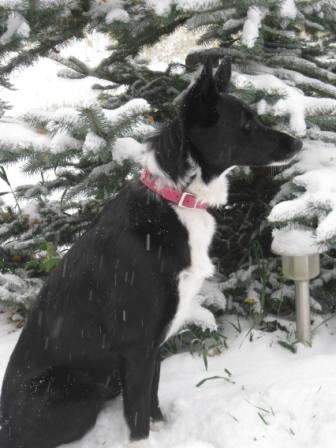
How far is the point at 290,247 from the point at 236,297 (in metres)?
0.66

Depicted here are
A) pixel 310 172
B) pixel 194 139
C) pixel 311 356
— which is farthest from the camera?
pixel 311 356

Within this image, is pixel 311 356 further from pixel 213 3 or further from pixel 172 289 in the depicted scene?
pixel 213 3

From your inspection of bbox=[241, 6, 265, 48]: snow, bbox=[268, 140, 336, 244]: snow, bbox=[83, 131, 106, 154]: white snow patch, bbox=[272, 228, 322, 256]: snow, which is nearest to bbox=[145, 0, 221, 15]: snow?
bbox=[241, 6, 265, 48]: snow

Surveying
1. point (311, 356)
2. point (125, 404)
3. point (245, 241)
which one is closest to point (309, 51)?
point (245, 241)

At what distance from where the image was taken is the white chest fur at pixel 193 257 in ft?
6.88

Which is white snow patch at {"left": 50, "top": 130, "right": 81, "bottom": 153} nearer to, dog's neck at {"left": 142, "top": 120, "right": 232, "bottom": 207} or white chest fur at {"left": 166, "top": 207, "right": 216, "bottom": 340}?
dog's neck at {"left": 142, "top": 120, "right": 232, "bottom": 207}

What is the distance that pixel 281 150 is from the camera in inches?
87.5

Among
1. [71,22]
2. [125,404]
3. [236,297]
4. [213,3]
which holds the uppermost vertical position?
[213,3]

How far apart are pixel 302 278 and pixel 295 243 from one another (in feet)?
0.73

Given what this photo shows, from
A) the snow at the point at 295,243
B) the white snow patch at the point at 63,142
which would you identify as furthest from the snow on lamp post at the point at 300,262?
the white snow patch at the point at 63,142

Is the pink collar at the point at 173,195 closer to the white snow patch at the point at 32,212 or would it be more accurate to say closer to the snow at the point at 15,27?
the snow at the point at 15,27

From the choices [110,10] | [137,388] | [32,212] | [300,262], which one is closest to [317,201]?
[300,262]

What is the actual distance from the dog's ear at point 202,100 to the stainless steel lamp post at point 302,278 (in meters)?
0.92

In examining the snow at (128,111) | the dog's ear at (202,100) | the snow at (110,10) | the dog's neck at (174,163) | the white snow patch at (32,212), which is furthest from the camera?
the white snow patch at (32,212)
